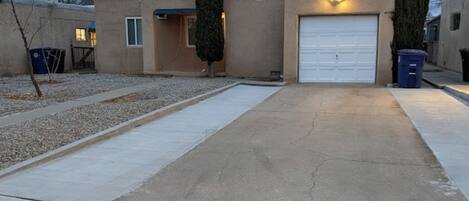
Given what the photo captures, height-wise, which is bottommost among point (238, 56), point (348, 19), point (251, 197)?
point (251, 197)

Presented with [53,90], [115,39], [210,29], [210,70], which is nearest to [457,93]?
[210,29]

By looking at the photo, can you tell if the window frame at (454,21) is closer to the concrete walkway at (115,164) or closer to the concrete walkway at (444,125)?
the concrete walkway at (444,125)

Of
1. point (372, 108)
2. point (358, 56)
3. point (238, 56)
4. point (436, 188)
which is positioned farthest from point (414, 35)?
point (436, 188)

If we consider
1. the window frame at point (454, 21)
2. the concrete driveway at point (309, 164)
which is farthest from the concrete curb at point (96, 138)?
the window frame at point (454, 21)

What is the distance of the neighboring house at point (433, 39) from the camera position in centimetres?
2528

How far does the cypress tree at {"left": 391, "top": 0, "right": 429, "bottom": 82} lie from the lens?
13.9 meters

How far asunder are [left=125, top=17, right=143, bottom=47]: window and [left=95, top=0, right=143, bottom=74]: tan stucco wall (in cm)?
17

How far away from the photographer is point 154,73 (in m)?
18.5

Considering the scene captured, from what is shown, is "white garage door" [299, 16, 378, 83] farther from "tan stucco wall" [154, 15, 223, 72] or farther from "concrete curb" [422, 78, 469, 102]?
"tan stucco wall" [154, 15, 223, 72]

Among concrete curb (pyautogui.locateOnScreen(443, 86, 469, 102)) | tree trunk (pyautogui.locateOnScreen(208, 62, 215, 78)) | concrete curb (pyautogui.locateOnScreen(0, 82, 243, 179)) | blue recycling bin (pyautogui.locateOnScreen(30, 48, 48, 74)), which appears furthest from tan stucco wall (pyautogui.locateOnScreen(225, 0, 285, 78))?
blue recycling bin (pyautogui.locateOnScreen(30, 48, 48, 74))

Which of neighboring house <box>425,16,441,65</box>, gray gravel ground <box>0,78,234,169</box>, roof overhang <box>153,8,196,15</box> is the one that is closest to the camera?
gray gravel ground <box>0,78,234,169</box>

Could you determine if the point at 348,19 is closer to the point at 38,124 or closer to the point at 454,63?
the point at 454,63

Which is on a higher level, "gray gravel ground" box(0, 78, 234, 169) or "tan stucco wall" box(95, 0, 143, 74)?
"tan stucco wall" box(95, 0, 143, 74)

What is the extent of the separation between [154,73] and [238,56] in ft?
12.3
